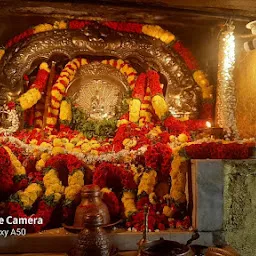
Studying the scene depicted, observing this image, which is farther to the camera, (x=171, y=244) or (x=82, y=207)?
(x=82, y=207)

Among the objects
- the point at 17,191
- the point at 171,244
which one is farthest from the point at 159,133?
the point at 171,244

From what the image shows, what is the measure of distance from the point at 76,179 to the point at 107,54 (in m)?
3.37

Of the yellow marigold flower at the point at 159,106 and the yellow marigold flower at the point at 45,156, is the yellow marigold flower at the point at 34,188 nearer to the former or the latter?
the yellow marigold flower at the point at 45,156


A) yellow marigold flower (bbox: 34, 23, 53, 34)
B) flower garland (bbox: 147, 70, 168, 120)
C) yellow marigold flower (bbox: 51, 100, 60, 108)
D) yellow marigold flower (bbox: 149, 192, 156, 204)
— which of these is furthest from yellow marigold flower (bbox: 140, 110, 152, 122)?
yellow marigold flower (bbox: 149, 192, 156, 204)

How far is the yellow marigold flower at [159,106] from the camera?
6887mm

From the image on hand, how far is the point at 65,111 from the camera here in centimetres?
702

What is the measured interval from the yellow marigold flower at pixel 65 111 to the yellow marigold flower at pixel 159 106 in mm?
1678

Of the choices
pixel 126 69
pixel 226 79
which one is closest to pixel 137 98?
pixel 126 69

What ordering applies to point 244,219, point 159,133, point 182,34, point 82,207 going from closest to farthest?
point 82,207, point 244,219, point 159,133, point 182,34

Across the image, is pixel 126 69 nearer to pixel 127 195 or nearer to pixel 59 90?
pixel 59 90

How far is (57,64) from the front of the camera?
7.49 metres

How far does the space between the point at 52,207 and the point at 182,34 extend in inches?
196

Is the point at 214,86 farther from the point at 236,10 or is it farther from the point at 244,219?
the point at 244,219

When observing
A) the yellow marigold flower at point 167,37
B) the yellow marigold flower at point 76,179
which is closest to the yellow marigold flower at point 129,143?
the yellow marigold flower at point 76,179
